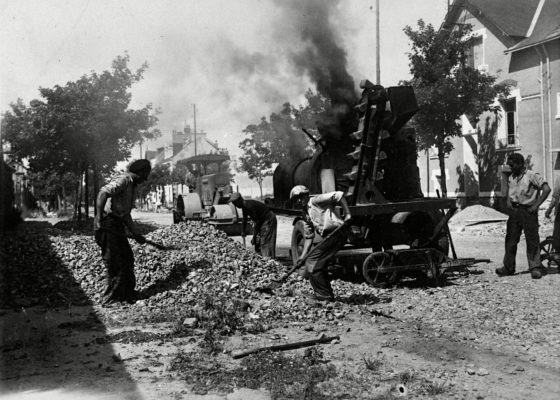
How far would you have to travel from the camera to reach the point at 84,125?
20.8 m

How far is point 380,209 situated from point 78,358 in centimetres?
507

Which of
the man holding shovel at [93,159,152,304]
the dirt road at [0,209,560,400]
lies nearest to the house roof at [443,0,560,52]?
the dirt road at [0,209,560,400]

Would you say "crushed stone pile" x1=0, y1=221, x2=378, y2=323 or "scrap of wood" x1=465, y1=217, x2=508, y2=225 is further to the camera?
"scrap of wood" x1=465, y1=217, x2=508, y2=225

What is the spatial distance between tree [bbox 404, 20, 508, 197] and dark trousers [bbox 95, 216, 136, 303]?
1582cm

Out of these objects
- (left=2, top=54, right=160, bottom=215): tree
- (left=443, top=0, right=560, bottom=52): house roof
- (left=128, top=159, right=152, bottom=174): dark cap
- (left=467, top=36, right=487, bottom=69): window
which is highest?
(left=443, top=0, right=560, bottom=52): house roof

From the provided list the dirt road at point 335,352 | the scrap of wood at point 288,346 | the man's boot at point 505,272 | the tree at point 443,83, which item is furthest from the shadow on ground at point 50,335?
the tree at point 443,83

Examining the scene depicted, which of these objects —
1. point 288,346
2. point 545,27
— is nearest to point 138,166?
point 288,346

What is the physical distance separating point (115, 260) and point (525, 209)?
6.40 metres

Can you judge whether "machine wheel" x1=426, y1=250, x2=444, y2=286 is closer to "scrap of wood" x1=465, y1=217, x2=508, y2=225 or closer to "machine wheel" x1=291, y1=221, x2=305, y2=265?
"machine wheel" x1=291, y1=221, x2=305, y2=265

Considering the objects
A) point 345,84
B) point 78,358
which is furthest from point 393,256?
point 78,358

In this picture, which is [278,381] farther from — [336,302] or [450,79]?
[450,79]

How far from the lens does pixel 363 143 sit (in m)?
8.87

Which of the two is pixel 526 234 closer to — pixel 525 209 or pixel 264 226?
pixel 525 209

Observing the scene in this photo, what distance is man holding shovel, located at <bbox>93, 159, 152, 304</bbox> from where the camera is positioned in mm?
7812
